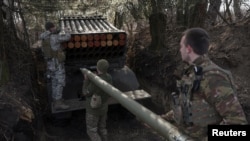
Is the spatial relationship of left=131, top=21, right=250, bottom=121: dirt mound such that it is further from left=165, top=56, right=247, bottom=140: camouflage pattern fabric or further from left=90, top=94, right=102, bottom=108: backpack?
left=165, top=56, right=247, bottom=140: camouflage pattern fabric

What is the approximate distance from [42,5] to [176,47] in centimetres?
348

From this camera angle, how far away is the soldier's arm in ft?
8.38

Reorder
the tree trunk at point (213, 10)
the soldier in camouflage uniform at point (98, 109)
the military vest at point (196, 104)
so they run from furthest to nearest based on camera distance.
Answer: the tree trunk at point (213, 10) → the soldier in camouflage uniform at point (98, 109) → the military vest at point (196, 104)

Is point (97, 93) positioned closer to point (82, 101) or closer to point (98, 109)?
point (98, 109)

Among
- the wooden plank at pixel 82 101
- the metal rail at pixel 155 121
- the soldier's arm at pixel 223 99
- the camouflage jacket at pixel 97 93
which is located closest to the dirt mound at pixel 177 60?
the wooden plank at pixel 82 101

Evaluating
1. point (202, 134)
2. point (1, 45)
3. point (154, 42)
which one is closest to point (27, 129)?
point (1, 45)

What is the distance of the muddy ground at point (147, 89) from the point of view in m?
5.97

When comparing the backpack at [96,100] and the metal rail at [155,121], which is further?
the backpack at [96,100]

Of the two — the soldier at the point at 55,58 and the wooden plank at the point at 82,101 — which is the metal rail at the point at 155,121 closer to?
the wooden plank at the point at 82,101

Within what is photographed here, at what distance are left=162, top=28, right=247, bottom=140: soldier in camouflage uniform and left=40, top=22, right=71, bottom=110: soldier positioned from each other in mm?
4210

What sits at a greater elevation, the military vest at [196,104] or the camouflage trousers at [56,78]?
the military vest at [196,104]

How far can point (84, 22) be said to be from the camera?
832 centimetres

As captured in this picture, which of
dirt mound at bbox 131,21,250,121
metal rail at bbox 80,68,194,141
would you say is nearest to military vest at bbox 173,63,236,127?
metal rail at bbox 80,68,194,141

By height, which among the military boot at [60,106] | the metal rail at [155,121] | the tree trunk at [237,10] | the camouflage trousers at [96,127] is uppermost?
the tree trunk at [237,10]
